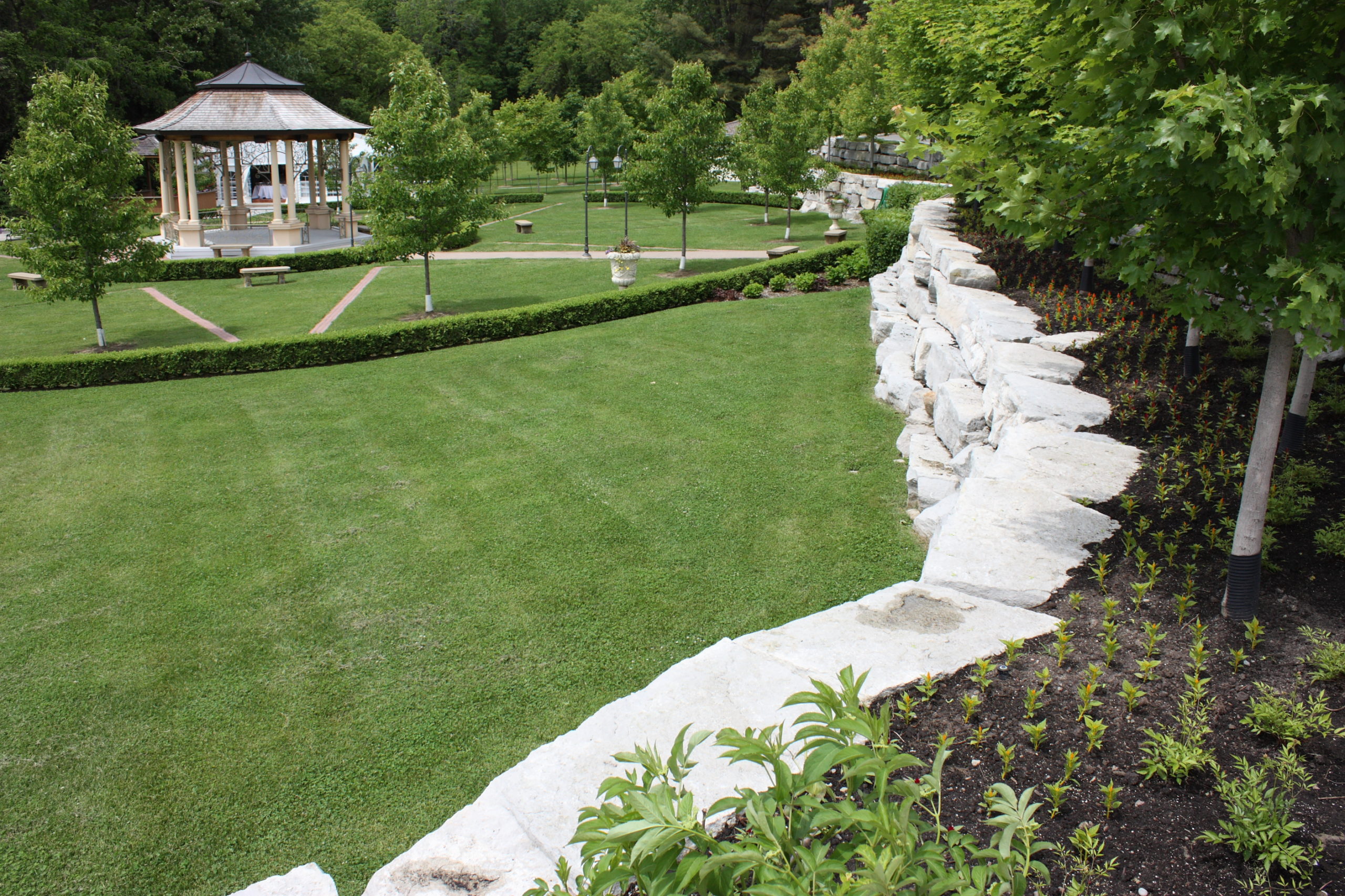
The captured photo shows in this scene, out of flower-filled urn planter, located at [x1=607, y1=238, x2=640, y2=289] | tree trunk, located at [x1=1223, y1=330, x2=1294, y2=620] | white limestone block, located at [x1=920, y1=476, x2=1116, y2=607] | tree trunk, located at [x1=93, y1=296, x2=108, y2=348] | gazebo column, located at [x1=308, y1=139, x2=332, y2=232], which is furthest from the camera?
gazebo column, located at [x1=308, y1=139, x2=332, y2=232]

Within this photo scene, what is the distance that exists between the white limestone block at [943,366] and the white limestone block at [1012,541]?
3.96 metres

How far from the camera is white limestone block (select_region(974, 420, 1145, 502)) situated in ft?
20.1

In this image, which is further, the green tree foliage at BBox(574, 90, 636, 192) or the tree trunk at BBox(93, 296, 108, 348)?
the green tree foliage at BBox(574, 90, 636, 192)

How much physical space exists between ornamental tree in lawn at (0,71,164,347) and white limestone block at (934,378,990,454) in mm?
16360

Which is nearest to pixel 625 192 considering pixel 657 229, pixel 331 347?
pixel 657 229

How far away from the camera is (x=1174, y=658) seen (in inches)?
166

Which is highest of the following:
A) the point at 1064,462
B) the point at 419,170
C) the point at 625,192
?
the point at 625,192

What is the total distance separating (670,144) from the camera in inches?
Result: 968

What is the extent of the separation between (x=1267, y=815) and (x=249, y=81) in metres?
34.8

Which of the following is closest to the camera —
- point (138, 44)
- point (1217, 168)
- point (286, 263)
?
point (1217, 168)

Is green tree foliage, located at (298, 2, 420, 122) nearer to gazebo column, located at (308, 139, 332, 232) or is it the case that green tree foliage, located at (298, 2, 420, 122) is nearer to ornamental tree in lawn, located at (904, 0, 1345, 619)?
gazebo column, located at (308, 139, 332, 232)

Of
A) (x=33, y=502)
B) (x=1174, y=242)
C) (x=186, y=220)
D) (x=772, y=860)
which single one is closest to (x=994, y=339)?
(x=1174, y=242)

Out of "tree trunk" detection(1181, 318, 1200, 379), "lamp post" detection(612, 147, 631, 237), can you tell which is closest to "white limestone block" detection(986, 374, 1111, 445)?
"tree trunk" detection(1181, 318, 1200, 379)

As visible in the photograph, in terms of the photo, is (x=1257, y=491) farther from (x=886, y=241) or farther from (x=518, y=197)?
(x=518, y=197)
